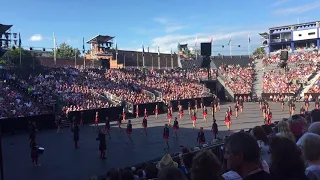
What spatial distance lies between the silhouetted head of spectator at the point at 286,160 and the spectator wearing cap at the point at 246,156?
0.71ft

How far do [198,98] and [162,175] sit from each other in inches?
1689

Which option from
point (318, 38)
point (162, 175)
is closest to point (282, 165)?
point (162, 175)

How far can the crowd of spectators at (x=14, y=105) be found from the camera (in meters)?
28.7

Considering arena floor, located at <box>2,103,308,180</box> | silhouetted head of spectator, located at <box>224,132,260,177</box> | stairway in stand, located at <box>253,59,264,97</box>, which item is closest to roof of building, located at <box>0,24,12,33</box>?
arena floor, located at <box>2,103,308,180</box>

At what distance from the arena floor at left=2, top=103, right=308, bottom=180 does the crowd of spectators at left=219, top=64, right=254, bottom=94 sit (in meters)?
28.6

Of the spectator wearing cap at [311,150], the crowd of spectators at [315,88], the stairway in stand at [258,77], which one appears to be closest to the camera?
the spectator wearing cap at [311,150]

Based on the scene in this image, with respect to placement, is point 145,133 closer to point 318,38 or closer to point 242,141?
point 242,141

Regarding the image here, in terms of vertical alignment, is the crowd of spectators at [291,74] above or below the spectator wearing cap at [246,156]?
above

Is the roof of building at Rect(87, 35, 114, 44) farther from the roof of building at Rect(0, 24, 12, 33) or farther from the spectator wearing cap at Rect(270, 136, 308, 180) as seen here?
the spectator wearing cap at Rect(270, 136, 308, 180)

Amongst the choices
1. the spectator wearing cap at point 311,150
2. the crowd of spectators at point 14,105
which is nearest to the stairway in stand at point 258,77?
the crowd of spectators at point 14,105

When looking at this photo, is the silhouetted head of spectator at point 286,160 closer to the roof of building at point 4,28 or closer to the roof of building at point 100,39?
the roof of building at point 4,28

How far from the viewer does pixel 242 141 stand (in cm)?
334

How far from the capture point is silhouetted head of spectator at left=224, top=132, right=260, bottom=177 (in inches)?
131

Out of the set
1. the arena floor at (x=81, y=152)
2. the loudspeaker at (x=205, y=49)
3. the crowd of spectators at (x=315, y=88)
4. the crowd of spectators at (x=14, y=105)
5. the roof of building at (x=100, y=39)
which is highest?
the roof of building at (x=100, y=39)
